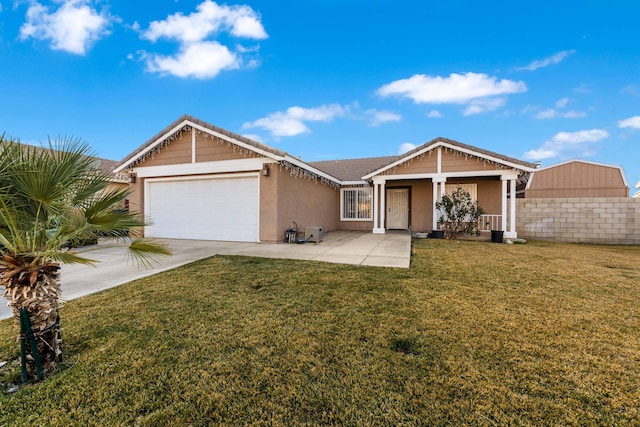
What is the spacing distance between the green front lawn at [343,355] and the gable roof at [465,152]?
6858 mm

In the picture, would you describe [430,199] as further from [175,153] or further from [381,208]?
[175,153]

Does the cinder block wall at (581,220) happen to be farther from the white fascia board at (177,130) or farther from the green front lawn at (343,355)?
the white fascia board at (177,130)

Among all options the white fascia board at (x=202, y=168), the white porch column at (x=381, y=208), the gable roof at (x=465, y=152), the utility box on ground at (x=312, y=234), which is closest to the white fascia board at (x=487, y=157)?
the gable roof at (x=465, y=152)

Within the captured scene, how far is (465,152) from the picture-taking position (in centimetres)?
1131

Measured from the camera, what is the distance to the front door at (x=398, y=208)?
1462 cm

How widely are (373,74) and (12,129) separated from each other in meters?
15.8

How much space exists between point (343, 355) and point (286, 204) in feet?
25.5

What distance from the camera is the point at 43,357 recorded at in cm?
247

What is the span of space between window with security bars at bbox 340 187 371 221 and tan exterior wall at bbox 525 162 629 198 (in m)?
11.7

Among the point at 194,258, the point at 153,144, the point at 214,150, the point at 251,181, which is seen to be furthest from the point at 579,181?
the point at 153,144

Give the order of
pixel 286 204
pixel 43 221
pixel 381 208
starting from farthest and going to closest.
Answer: pixel 381 208 < pixel 286 204 < pixel 43 221

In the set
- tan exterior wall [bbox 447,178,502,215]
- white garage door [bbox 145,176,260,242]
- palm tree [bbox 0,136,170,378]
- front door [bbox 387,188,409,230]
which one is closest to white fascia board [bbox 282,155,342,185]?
white garage door [bbox 145,176,260,242]

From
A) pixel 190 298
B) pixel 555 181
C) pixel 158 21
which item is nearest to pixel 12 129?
pixel 190 298

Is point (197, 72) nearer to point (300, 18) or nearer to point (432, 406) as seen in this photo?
point (300, 18)
